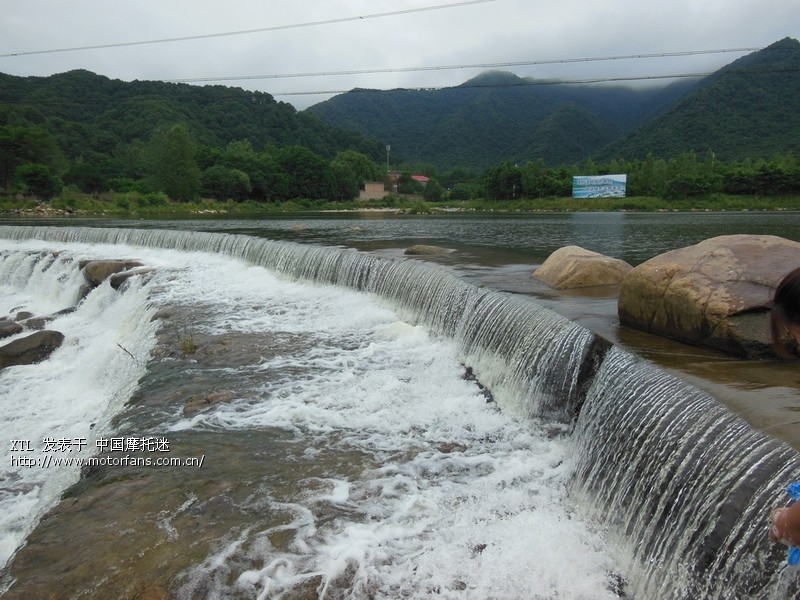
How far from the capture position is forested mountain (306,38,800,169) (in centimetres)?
7731

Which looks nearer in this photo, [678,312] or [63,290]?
[678,312]

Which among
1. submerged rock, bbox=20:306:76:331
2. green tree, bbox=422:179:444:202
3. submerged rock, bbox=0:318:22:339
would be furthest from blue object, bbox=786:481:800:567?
green tree, bbox=422:179:444:202

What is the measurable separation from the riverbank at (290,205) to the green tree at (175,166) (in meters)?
2.02

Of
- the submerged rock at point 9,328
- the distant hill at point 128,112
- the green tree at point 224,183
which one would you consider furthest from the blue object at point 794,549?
the green tree at point 224,183

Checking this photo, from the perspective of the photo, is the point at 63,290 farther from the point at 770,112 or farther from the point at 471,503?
the point at 770,112

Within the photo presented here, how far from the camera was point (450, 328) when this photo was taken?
8.82m

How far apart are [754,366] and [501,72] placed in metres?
191

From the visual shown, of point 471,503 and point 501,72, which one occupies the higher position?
point 501,72

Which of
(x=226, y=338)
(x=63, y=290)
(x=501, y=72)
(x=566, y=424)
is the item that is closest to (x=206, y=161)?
(x=63, y=290)

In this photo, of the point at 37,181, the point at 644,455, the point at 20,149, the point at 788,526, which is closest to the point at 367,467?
the point at 644,455

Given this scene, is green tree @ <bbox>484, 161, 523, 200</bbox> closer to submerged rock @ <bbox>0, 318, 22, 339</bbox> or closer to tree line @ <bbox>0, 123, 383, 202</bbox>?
tree line @ <bbox>0, 123, 383, 202</bbox>

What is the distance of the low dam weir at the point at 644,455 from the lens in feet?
9.82

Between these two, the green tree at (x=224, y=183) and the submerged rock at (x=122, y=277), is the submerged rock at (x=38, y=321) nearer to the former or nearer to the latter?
the submerged rock at (x=122, y=277)

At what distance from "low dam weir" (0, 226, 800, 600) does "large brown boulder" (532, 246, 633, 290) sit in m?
1.39
